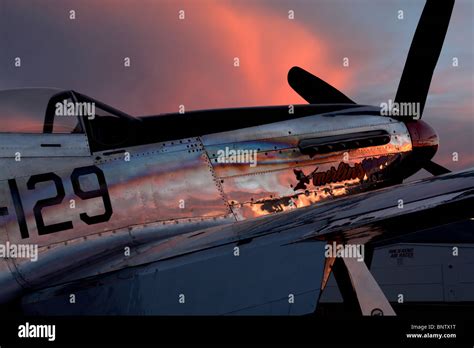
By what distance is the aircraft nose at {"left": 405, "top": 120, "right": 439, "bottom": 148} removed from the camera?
7129 mm

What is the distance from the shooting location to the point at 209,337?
12.1 feet

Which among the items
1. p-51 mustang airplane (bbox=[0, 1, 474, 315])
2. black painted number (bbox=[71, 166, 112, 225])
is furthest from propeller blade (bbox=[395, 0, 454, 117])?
black painted number (bbox=[71, 166, 112, 225])

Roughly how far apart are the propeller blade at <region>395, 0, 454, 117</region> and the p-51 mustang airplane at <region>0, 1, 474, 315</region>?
35mm

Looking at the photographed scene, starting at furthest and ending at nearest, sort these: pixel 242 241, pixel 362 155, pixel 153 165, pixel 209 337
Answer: pixel 362 155
pixel 153 165
pixel 242 241
pixel 209 337

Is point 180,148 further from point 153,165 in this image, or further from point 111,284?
point 111,284

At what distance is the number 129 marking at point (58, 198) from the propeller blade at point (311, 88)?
493 centimetres

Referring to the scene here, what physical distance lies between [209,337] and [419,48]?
5546mm

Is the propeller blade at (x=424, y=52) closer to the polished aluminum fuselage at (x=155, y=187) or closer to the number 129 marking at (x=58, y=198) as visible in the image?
the polished aluminum fuselage at (x=155, y=187)

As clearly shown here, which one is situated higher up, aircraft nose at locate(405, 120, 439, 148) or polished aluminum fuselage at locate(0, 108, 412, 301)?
aircraft nose at locate(405, 120, 439, 148)

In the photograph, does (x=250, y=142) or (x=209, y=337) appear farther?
(x=250, y=142)

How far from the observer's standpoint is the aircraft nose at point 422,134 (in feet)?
23.4

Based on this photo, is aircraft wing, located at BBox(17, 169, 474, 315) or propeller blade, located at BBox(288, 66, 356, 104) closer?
aircraft wing, located at BBox(17, 169, 474, 315)

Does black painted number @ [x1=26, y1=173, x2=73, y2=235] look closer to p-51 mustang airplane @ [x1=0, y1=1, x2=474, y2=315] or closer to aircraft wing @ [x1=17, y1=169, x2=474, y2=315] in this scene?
p-51 mustang airplane @ [x1=0, y1=1, x2=474, y2=315]

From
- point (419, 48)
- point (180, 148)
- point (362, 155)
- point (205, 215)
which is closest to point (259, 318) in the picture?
point (205, 215)
